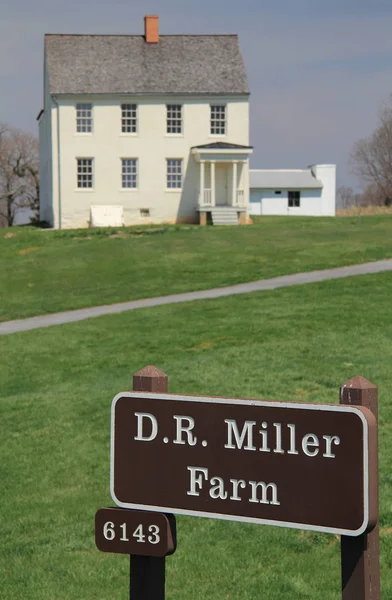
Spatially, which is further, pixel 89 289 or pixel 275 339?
pixel 89 289

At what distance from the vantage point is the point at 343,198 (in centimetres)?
14238

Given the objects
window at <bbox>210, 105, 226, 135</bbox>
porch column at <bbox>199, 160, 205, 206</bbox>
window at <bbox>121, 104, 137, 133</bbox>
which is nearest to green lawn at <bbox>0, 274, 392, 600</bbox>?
porch column at <bbox>199, 160, 205, 206</bbox>

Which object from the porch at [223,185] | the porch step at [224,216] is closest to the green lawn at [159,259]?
the porch step at [224,216]

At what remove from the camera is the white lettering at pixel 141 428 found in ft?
12.8

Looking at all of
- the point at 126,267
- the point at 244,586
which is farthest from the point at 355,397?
the point at 126,267

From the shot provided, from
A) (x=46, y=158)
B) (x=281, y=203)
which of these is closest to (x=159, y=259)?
(x=46, y=158)

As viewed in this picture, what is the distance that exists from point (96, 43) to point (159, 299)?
31141 mm

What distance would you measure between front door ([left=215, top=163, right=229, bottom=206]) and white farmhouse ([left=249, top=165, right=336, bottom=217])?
82.4 ft

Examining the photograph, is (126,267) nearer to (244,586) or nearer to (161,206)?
(161,206)

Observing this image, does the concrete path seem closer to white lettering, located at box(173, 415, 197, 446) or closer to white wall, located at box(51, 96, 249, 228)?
white lettering, located at box(173, 415, 197, 446)

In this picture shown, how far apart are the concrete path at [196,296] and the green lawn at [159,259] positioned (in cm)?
63

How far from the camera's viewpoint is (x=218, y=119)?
161 feet

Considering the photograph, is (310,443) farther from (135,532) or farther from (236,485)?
(135,532)

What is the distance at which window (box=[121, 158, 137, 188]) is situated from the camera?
48906 millimetres
